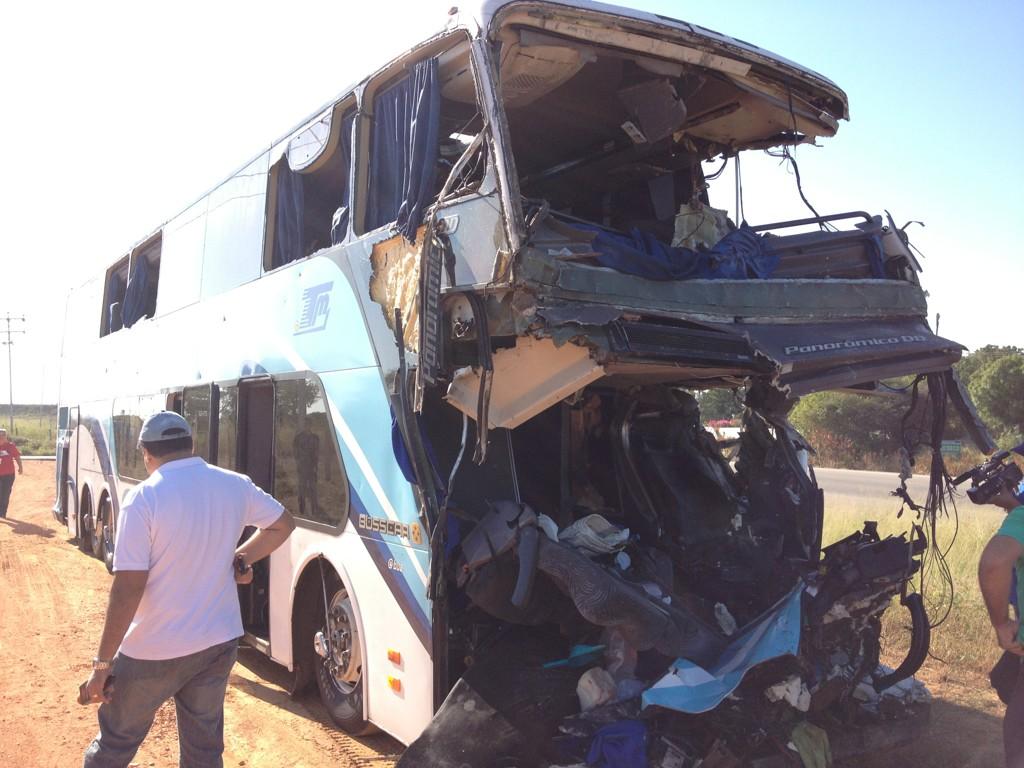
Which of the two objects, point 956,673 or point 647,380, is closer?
point 647,380

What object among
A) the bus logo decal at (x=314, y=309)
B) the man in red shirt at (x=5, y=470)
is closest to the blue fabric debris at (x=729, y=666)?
the bus logo decal at (x=314, y=309)

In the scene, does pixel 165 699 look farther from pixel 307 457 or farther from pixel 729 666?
pixel 729 666

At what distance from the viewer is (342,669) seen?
19.1 feet

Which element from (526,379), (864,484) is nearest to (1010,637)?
(526,379)

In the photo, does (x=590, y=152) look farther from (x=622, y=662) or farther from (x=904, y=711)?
(x=904, y=711)

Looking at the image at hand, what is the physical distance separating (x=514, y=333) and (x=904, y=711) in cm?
334

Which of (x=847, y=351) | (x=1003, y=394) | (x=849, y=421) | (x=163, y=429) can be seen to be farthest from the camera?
(x=849, y=421)

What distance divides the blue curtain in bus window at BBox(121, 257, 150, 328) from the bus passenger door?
4.73 m

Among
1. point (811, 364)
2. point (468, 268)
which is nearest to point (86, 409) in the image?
point (468, 268)

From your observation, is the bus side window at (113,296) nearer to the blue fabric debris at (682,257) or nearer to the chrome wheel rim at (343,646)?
the chrome wheel rim at (343,646)

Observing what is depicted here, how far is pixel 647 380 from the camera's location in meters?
5.89

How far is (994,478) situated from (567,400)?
252cm

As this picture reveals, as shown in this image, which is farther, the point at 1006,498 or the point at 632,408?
the point at 632,408

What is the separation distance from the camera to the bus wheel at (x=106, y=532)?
1158 cm
